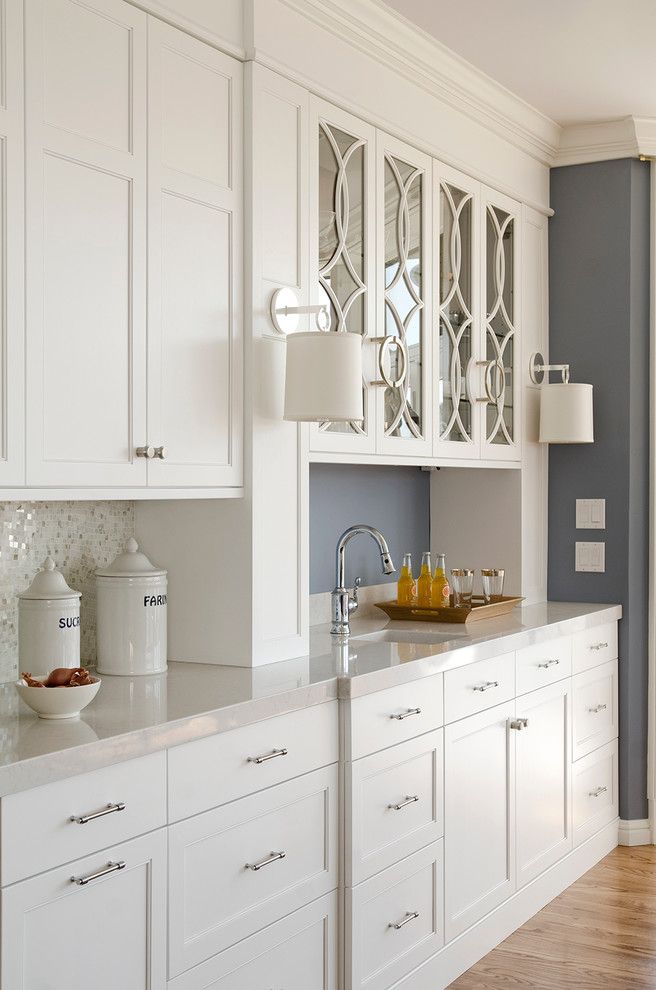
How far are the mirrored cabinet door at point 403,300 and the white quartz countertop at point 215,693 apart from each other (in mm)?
606

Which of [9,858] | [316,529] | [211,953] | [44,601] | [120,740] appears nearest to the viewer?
[9,858]

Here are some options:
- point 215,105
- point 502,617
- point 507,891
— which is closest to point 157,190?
point 215,105

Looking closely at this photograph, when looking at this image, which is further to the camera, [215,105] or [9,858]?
[215,105]

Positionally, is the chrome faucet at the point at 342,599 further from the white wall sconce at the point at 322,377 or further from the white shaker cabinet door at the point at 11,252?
the white shaker cabinet door at the point at 11,252

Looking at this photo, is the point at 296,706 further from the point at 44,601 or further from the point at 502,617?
the point at 502,617

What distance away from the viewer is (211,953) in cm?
215

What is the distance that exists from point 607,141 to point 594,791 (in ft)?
7.91

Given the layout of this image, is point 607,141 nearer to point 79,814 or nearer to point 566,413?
point 566,413

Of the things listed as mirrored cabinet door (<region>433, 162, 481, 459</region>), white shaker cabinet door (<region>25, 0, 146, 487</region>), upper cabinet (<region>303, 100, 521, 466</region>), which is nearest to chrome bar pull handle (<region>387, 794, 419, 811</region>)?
upper cabinet (<region>303, 100, 521, 466</region>)

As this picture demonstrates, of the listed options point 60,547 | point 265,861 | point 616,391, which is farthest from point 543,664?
point 60,547

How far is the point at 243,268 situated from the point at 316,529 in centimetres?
114

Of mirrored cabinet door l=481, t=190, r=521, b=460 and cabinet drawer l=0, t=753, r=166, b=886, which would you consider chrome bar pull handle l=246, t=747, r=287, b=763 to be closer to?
cabinet drawer l=0, t=753, r=166, b=886

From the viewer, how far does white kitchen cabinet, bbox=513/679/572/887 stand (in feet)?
11.4

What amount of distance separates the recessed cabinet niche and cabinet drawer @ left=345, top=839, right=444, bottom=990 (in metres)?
1.04
